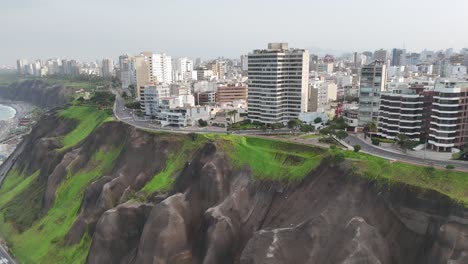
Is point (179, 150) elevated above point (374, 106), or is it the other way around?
point (374, 106)

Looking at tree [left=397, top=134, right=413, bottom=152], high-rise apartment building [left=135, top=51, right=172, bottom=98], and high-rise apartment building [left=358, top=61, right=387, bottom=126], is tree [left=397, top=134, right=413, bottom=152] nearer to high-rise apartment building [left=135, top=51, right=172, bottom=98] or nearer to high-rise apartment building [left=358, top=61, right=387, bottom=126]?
high-rise apartment building [left=358, top=61, right=387, bottom=126]

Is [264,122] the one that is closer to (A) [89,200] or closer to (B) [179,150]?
(B) [179,150]

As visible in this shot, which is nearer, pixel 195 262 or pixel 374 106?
pixel 195 262

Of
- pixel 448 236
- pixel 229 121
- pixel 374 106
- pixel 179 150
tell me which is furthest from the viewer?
pixel 229 121

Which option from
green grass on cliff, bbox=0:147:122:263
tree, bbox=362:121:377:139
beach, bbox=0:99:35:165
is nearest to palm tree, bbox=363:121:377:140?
tree, bbox=362:121:377:139

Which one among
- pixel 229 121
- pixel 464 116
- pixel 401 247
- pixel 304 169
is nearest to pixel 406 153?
pixel 464 116

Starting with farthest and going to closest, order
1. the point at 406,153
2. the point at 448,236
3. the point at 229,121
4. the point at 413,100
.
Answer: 1. the point at 229,121
2. the point at 413,100
3. the point at 406,153
4. the point at 448,236

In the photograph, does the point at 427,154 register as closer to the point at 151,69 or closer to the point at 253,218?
the point at 253,218
